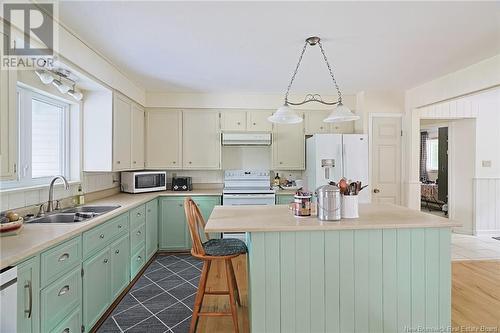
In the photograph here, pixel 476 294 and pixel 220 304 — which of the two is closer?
pixel 220 304

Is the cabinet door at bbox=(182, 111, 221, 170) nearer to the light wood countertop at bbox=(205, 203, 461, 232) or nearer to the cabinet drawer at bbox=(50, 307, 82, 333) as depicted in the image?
the light wood countertop at bbox=(205, 203, 461, 232)

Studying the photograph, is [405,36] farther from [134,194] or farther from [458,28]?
[134,194]

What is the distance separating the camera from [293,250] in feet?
6.21

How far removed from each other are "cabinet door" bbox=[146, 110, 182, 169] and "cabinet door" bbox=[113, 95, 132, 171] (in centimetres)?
62

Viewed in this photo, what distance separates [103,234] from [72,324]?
662 millimetres

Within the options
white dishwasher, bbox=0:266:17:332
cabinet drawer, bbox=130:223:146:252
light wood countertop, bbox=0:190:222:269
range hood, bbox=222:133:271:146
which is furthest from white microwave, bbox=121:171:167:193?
white dishwasher, bbox=0:266:17:332

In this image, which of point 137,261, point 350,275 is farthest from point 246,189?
point 350,275

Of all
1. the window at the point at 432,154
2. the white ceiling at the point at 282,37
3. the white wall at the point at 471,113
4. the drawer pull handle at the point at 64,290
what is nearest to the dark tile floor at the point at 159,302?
the drawer pull handle at the point at 64,290

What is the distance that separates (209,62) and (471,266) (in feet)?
13.3

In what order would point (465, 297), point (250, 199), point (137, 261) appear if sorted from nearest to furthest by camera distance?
point (465, 297) < point (137, 261) < point (250, 199)

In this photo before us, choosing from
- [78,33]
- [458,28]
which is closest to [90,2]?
[78,33]

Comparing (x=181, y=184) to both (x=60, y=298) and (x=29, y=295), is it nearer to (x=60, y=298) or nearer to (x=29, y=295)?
(x=60, y=298)

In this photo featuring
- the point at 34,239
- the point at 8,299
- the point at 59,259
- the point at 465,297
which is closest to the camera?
the point at 8,299

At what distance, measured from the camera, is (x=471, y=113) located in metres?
5.02
